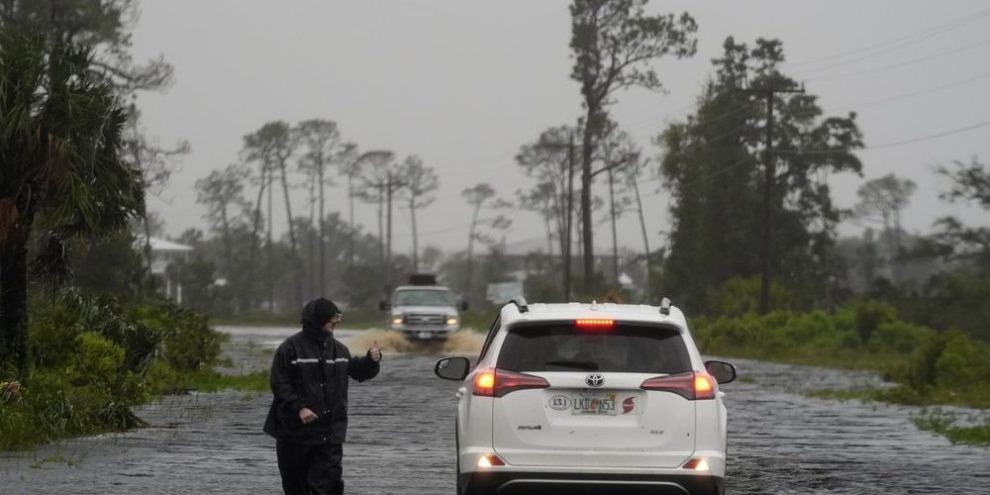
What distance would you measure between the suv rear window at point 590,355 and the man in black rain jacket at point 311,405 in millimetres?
1043

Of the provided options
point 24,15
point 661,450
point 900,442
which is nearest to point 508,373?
point 661,450

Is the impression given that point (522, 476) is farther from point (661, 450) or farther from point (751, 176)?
point (751, 176)

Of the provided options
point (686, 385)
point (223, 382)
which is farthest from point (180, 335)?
point (686, 385)

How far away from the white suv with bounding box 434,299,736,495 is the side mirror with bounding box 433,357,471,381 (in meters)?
1.49

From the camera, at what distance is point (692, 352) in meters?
11.5

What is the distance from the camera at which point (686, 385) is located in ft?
37.0

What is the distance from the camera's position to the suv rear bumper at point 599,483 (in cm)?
1108

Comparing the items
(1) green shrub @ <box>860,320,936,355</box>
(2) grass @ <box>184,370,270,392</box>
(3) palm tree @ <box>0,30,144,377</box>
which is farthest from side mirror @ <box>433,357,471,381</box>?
(1) green shrub @ <box>860,320,936,355</box>

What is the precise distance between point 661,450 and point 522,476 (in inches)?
36.4

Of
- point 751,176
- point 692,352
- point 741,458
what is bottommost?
point 741,458

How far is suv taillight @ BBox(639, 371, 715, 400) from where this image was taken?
11242 mm

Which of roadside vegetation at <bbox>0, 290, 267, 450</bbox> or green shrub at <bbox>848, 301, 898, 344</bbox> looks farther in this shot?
green shrub at <bbox>848, 301, 898, 344</bbox>

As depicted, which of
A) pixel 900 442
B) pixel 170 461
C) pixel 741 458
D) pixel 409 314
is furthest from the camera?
pixel 409 314

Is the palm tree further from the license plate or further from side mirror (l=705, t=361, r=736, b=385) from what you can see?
the license plate
